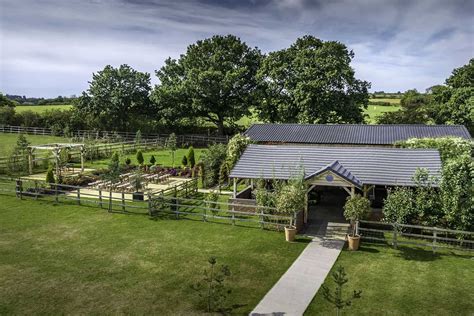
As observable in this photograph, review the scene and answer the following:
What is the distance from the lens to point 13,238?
52.4 feet

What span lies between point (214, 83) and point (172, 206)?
26.0 meters

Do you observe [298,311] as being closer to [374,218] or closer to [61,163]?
[374,218]

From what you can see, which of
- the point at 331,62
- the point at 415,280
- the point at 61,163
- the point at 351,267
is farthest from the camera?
the point at 331,62

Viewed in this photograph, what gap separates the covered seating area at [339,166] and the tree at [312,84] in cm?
1950

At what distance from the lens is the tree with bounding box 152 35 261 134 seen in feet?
145

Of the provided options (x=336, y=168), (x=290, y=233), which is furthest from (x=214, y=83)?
(x=290, y=233)

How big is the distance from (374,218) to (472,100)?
29582 mm

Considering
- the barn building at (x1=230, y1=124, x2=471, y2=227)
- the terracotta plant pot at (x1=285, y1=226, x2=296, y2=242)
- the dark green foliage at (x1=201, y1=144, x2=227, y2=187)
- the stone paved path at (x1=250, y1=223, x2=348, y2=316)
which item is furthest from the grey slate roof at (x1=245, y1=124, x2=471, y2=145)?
the terracotta plant pot at (x1=285, y1=226, x2=296, y2=242)

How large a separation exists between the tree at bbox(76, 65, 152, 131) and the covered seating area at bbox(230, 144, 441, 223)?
101ft

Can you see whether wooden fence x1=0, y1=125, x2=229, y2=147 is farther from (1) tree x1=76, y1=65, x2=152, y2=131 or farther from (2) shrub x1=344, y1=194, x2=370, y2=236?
(2) shrub x1=344, y1=194, x2=370, y2=236

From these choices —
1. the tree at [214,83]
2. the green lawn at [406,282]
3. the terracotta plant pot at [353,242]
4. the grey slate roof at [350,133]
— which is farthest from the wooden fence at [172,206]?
the tree at [214,83]

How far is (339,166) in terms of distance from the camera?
A: 1848 cm

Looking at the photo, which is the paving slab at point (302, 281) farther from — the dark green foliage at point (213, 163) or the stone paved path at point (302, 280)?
the dark green foliage at point (213, 163)

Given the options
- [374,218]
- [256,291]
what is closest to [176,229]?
[256,291]
